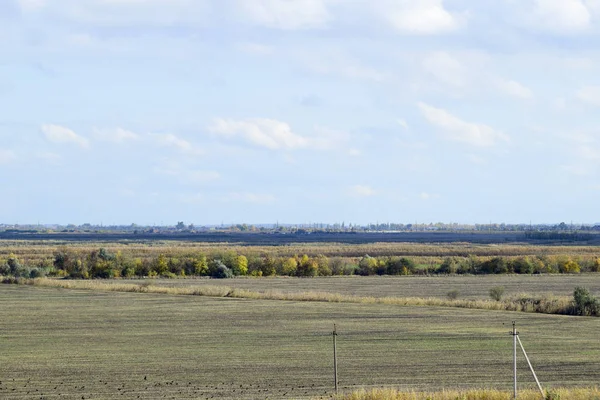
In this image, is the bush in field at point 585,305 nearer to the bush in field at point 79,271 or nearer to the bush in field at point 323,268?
the bush in field at point 323,268

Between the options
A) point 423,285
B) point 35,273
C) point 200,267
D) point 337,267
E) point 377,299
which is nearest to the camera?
point 377,299

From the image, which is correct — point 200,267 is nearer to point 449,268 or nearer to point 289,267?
point 289,267

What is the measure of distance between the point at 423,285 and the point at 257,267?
74.9 ft

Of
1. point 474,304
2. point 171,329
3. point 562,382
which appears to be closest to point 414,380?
point 562,382

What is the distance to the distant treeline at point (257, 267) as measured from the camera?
7588 centimetres

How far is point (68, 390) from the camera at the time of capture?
2066 centimetres

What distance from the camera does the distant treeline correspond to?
75.9 m

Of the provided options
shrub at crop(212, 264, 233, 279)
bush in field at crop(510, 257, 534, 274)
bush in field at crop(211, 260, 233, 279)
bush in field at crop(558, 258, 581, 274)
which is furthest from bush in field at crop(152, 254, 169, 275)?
bush in field at crop(558, 258, 581, 274)

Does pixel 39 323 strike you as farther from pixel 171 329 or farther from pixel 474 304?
pixel 474 304

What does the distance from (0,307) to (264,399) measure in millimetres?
27537

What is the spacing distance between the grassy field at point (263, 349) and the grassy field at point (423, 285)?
1215cm

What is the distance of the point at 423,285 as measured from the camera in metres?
62.3

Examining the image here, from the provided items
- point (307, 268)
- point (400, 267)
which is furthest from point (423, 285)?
point (307, 268)

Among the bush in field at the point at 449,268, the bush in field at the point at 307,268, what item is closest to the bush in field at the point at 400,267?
the bush in field at the point at 449,268
